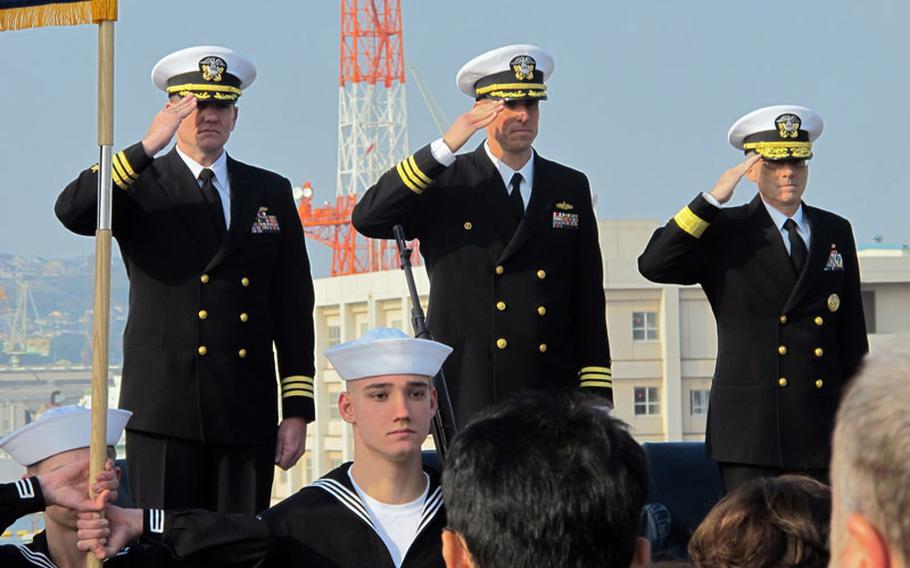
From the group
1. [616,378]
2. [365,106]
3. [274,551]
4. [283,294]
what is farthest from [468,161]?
[365,106]

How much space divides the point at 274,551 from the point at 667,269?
212 cm

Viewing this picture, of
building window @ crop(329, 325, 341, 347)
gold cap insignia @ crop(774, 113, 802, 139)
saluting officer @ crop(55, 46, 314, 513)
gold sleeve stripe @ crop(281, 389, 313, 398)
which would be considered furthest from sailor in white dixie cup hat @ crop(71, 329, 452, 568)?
building window @ crop(329, 325, 341, 347)

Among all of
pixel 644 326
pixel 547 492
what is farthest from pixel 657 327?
pixel 547 492

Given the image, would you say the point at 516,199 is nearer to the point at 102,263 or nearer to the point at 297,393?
the point at 297,393

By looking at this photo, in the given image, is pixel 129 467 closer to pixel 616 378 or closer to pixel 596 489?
pixel 596 489

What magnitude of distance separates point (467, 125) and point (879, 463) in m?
4.12

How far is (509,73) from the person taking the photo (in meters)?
5.82

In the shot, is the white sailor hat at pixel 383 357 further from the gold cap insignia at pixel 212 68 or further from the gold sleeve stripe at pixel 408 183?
the gold cap insignia at pixel 212 68

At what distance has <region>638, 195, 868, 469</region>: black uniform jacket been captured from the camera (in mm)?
6188

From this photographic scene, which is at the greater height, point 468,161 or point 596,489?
point 468,161

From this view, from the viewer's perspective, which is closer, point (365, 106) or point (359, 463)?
point (359, 463)

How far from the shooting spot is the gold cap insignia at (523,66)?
5.82m

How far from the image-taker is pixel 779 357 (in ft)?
20.3

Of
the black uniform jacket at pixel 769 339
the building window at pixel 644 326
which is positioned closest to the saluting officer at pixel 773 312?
the black uniform jacket at pixel 769 339
